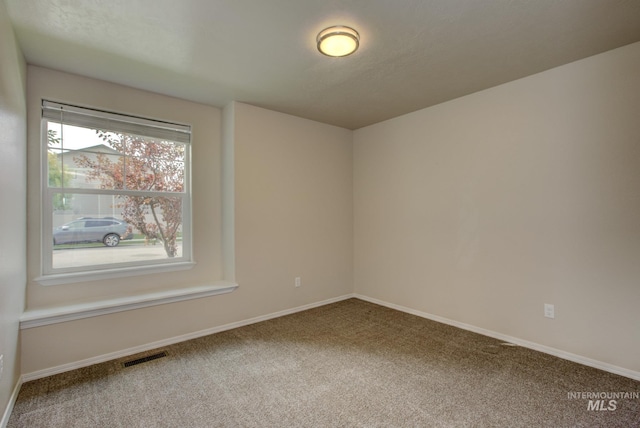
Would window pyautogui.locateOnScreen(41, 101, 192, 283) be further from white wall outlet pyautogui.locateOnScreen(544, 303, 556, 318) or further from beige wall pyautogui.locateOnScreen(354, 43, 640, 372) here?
white wall outlet pyautogui.locateOnScreen(544, 303, 556, 318)

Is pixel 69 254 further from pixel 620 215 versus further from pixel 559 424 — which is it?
pixel 620 215

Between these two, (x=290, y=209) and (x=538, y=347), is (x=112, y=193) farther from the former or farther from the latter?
(x=538, y=347)

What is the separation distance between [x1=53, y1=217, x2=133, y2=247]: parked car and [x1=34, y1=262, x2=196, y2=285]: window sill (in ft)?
0.89

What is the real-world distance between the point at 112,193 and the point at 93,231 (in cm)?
39

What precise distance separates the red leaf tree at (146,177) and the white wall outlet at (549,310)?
3680 mm

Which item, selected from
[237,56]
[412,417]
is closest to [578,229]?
[412,417]

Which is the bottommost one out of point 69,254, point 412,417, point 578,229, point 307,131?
point 412,417

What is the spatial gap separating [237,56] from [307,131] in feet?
5.67

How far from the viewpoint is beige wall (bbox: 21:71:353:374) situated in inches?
102

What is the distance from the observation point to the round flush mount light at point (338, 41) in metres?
2.08

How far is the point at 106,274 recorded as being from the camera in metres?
2.89

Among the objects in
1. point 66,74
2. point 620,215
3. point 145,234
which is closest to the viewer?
point 620,215

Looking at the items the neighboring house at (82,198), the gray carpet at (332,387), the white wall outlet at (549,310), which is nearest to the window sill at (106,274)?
the neighboring house at (82,198)

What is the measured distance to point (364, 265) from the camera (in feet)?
14.6
